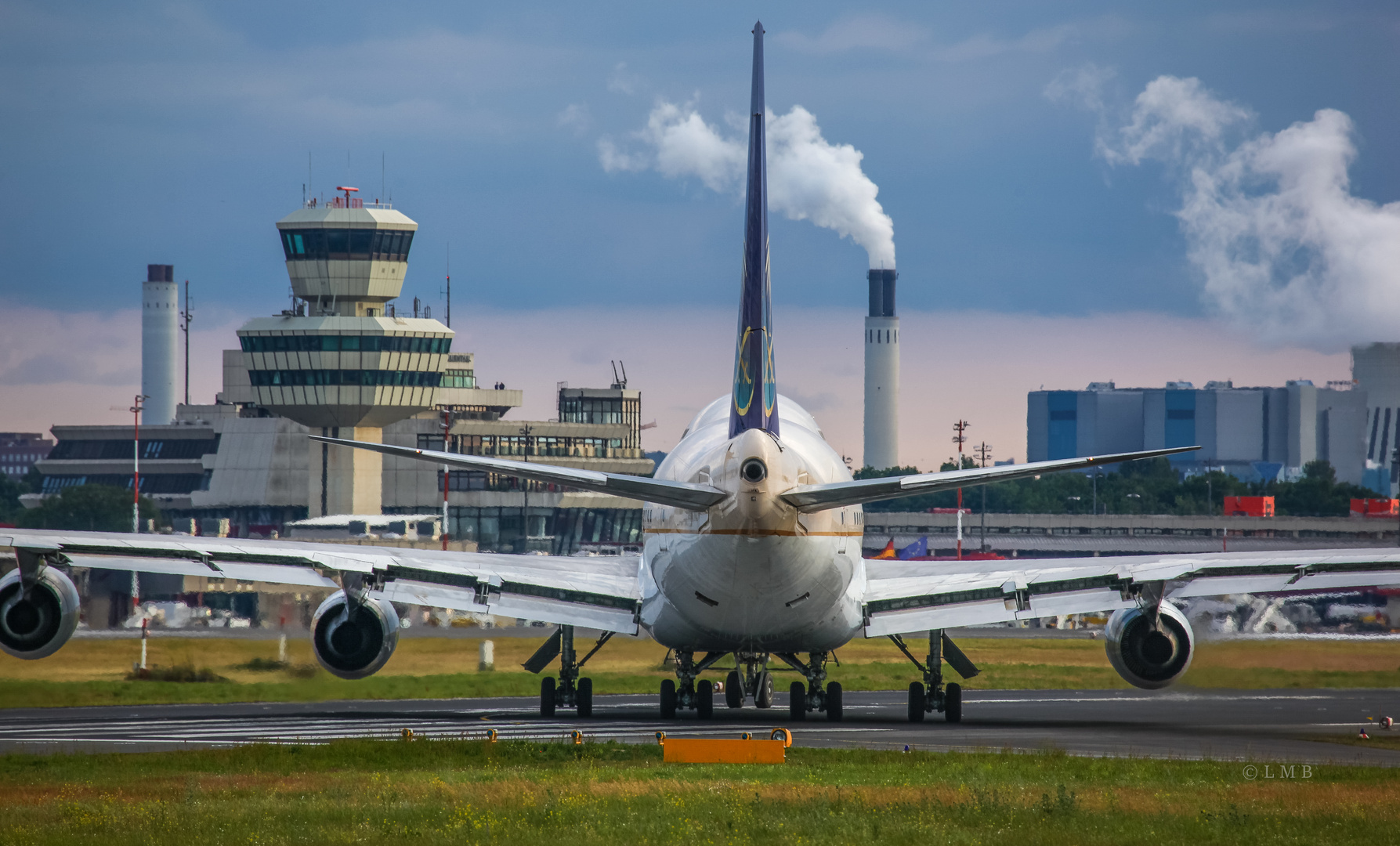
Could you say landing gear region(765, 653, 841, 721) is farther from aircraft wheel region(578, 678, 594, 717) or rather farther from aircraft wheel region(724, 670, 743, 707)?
aircraft wheel region(578, 678, 594, 717)

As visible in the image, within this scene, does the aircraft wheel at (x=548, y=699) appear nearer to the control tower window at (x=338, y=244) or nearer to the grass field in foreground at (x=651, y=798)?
the grass field in foreground at (x=651, y=798)

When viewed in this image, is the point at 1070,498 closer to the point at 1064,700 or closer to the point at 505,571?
the point at 1064,700

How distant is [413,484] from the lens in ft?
580

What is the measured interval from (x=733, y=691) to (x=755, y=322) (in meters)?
13.1

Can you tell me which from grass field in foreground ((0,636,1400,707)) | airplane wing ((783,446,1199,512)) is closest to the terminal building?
grass field in foreground ((0,636,1400,707))

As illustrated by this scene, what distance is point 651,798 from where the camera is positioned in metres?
23.2

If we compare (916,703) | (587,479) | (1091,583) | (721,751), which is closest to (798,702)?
(916,703)

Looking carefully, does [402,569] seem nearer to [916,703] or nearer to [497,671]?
[916,703]

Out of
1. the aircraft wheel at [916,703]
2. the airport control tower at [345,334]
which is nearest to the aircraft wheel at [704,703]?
the aircraft wheel at [916,703]

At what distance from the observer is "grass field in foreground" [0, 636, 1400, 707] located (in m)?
43.8

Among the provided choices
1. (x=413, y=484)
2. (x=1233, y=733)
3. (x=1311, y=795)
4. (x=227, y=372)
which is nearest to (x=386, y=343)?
(x=413, y=484)

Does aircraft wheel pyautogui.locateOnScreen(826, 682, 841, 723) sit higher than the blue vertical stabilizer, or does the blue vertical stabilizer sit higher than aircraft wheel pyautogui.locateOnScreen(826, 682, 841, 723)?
the blue vertical stabilizer

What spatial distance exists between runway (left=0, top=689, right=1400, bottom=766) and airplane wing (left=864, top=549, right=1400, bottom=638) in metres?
2.57

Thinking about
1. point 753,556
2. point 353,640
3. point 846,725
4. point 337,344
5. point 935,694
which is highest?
point 337,344
